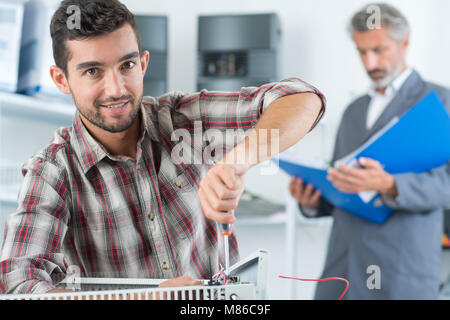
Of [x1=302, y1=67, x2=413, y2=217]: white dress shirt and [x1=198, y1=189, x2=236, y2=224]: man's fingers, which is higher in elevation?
[x1=302, y1=67, x2=413, y2=217]: white dress shirt

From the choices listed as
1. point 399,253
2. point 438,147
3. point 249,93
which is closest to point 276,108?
point 249,93

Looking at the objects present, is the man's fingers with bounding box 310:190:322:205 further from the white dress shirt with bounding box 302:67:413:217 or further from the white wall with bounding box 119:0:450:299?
the white wall with bounding box 119:0:450:299

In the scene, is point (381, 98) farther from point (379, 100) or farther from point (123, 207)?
point (123, 207)

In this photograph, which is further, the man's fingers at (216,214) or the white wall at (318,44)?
the white wall at (318,44)

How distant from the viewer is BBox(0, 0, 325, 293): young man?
757mm

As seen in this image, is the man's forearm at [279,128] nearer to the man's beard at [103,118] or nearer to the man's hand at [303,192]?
the man's beard at [103,118]

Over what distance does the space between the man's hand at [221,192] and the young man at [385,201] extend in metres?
0.76

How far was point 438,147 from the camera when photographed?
120 centimetres

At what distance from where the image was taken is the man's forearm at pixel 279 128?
1.98 ft

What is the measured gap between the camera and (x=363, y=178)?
4.05 feet

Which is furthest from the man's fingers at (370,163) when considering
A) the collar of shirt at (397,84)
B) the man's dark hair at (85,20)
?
the man's dark hair at (85,20)

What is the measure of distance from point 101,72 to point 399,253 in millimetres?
958

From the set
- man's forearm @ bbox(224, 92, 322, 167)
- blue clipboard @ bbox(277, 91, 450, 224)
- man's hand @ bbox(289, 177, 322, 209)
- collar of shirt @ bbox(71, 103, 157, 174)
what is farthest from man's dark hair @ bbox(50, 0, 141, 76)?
man's hand @ bbox(289, 177, 322, 209)
